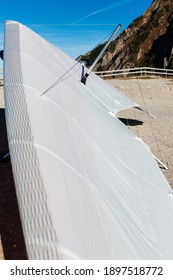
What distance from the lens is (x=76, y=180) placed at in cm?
505

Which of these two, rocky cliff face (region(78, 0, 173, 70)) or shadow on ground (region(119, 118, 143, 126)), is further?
rocky cliff face (region(78, 0, 173, 70))

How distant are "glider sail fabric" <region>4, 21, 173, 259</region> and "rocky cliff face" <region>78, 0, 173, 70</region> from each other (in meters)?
66.9

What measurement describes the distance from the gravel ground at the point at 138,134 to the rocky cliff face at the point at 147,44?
45385 mm

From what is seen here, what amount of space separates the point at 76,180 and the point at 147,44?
8411 centimetres

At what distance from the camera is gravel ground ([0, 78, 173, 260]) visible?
7486 millimetres

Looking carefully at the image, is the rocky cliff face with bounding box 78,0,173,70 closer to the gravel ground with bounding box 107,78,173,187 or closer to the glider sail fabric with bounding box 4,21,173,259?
the gravel ground with bounding box 107,78,173,187

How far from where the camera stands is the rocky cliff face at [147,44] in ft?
256

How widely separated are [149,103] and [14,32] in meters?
13.5

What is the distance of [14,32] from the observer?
12578 mm

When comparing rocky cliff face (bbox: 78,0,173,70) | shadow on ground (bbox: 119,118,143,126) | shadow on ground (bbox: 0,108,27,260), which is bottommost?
shadow on ground (bbox: 0,108,27,260)

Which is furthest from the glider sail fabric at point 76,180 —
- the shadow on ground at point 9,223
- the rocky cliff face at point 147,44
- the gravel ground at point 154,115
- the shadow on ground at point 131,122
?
the rocky cliff face at point 147,44

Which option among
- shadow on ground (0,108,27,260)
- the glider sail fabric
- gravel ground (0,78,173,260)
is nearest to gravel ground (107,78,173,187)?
gravel ground (0,78,173,260)

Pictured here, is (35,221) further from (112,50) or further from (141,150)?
(112,50)

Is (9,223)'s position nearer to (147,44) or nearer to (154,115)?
(154,115)
